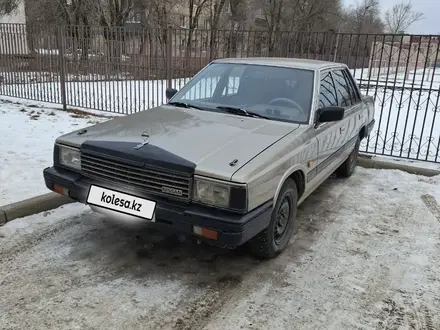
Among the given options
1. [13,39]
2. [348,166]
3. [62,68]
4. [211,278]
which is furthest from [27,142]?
[13,39]

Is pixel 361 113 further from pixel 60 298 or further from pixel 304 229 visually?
pixel 60 298

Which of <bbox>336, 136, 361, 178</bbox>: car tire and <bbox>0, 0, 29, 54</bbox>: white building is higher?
<bbox>0, 0, 29, 54</bbox>: white building

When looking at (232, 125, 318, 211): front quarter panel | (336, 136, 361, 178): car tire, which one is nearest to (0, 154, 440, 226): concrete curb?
(232, 125, 318, 211): front quarter panel

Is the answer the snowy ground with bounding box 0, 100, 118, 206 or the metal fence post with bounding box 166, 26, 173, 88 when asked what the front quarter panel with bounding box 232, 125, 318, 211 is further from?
the metal fence post with bounding box 166, 26, 173, 88

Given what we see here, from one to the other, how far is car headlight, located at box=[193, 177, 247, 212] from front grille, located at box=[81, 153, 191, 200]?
0.08 metres

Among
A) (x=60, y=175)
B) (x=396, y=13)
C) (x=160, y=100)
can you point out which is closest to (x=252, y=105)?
(x=60, y=175)

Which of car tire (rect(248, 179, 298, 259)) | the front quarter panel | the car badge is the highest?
the car badge

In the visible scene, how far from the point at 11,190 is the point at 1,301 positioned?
2.03m

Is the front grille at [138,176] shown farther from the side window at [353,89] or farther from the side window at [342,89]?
the side window at [353,89]

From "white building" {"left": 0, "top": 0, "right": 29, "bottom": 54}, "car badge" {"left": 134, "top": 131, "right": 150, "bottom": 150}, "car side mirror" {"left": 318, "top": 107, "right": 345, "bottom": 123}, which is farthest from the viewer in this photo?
"white building" {"left": 0, "top": 0, "right": 29, "bottom": 54}

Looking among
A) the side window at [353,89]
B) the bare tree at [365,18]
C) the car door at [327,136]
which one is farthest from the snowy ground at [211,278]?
the bare tree at [365,18]

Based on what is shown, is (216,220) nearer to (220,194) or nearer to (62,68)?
(220,194)

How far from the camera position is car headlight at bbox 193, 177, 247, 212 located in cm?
288

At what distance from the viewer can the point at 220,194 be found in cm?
295
